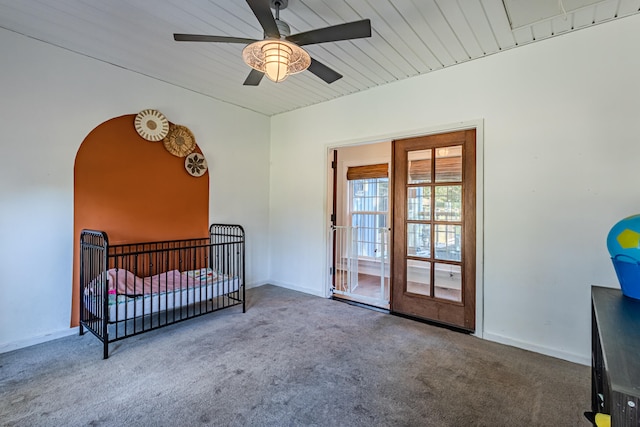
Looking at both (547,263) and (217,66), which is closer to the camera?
(547,263)

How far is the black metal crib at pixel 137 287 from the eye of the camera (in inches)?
94.7

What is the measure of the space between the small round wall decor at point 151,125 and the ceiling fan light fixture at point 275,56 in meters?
1.88

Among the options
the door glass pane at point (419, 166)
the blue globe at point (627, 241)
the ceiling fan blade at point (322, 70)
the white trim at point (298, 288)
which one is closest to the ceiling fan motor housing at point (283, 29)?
the ceiling fan blade at point (322, 70)

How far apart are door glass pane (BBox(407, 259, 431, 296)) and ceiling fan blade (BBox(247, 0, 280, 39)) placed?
248cm

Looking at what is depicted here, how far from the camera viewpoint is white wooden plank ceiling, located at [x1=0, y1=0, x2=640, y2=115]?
6.66ft

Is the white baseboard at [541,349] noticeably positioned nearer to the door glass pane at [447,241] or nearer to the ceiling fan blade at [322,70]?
the door glass pane at [447,241]

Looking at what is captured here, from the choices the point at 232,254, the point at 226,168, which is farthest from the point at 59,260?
the point at 226,168

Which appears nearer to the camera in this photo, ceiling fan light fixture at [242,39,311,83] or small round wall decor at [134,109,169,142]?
ceiling fan light fixture at [242,39,311,83]

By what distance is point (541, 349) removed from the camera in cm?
243

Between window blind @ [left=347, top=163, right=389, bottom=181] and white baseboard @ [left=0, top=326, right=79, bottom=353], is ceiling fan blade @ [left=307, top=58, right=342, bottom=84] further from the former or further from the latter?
white baseboard @ [left=0, top=326, right=79, bottom=353]

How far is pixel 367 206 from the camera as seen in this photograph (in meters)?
5.41

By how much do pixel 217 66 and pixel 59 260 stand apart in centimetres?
231

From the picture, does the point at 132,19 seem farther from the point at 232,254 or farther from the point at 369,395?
the point at 369,395

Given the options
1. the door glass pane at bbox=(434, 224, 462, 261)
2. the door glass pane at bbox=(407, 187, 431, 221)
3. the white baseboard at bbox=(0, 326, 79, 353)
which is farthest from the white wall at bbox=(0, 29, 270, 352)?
the door glass pane at bbox=(434, 224, 462, 261)
